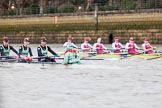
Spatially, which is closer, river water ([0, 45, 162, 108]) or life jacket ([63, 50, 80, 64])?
river water ([0, 45, 162, 108])

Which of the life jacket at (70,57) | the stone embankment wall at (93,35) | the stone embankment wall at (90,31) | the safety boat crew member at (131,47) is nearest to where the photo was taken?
the life jacket at (70,57)

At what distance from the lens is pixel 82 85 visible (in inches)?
830

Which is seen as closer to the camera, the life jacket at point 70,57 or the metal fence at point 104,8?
the life jacket at point 70,57

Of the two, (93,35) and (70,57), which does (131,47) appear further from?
(93,35)

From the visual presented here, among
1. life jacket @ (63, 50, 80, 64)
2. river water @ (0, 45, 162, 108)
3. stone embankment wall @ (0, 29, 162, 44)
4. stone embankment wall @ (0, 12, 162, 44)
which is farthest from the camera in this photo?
stone embankment wall @ (0, 12, 162, 44)

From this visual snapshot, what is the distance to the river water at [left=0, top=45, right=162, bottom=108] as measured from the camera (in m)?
17.0

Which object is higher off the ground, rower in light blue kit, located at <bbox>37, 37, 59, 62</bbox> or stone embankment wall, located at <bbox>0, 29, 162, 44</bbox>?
stone embankment wall, located at <bbox>0, 29, 162, 44</bbox>

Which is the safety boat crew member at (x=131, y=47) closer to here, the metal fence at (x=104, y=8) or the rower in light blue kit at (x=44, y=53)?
the rower in light blue kit at (x=44, y=53)

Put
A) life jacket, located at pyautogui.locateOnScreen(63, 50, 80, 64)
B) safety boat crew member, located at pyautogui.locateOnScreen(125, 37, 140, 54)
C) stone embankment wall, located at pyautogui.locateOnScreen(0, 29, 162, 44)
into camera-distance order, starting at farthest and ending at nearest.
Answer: stone embankment wall, located at pyautogui.locateOnScreen(0, 29, 162, 44) → safety boat crew member, located at pyautogui.locateOnScreen(125, 37, 140, 54) → life jacket, located at pyautogui.locateOnScreen(63, 50, 80, 64)

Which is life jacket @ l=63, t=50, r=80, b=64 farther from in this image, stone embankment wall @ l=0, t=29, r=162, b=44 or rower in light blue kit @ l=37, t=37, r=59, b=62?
stone embankment wall @ l=0, t=29, r=162, b=44

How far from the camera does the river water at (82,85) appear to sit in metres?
17.0

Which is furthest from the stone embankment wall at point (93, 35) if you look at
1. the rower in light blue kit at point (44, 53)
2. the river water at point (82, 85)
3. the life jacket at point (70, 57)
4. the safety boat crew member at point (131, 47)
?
the life jacket at point (70, 57)

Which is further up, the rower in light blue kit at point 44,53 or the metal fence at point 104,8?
the metal fence at point 104,8

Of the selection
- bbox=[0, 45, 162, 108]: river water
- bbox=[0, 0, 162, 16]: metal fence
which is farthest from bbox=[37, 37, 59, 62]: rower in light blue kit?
bbox=[0, 0, 162, 16]: metal fence
